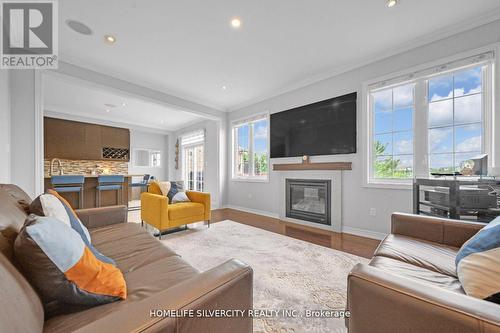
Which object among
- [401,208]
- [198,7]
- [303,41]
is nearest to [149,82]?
[198,7]

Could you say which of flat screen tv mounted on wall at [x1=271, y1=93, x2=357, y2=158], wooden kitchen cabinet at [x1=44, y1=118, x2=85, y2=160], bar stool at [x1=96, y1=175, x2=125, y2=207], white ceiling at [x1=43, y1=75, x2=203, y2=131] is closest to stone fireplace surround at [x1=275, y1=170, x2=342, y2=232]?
flat screen tv mounted on wall at [x1=271, y1=93, x2=357, y2=158]

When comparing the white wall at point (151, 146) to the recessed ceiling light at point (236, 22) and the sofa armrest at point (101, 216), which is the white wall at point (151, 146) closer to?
the sofa armrest at point (101, 216)

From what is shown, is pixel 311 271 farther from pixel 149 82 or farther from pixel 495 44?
pixel 149 82

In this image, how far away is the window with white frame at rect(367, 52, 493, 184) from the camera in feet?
7.33

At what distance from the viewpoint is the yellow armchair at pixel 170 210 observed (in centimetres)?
274

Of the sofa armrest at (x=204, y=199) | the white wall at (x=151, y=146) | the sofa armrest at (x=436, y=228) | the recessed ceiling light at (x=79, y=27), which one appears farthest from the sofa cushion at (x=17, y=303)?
the white wall at (x=151, y=146)

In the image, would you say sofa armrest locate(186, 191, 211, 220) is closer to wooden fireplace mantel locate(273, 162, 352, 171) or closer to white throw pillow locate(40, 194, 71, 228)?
wooden fireplace mantel locate(273, 162, 352, 171)

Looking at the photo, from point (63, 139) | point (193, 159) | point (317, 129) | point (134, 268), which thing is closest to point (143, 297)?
point (134, 268)

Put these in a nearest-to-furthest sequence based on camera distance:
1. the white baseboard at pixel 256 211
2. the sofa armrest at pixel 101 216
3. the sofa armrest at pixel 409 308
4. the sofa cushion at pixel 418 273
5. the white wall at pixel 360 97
Result: 1. the sofa armrest at pixel 409 308
2. the sofa cushion at pixel 418 273
3. the sofa armrest at pixel 101 216
4. the white wall at pixel 360 97
5. the white baseboard at pixel 256 211

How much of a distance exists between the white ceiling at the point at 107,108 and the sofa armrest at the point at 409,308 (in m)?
4.21

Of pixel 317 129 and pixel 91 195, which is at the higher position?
pixel 317 129

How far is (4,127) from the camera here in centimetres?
234

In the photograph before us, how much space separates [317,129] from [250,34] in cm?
190
